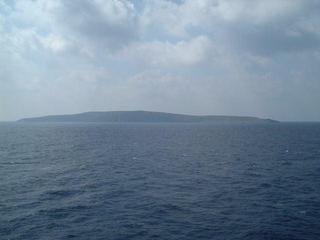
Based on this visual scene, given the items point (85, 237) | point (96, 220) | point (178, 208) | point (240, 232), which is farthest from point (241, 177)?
point (85, 237)

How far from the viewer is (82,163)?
7075cm

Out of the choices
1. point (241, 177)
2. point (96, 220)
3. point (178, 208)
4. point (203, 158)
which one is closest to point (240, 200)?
point (178, 208)

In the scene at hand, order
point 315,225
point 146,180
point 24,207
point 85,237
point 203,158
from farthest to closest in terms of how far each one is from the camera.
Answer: point 203,158, point 146,180, point 24,207, point 315,225, point 85,237

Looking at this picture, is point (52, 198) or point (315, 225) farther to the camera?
point (52, 198)

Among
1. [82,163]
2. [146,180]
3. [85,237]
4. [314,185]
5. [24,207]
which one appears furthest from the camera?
[82,163]

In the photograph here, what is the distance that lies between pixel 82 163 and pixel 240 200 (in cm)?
4110

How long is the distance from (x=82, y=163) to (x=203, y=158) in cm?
3061

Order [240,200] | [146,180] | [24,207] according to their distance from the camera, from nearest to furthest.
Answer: [24,207], [240,200], [146,180]

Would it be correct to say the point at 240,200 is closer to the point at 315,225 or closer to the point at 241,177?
the point at 315,225

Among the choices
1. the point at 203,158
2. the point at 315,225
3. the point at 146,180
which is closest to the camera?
the point at 315,225

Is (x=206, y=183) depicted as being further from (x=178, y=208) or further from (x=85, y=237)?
(x=85, y=237)

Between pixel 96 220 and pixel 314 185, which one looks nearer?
pixel 96 220

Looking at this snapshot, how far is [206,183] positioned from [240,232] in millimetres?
20448

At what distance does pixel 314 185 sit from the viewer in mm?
48812
